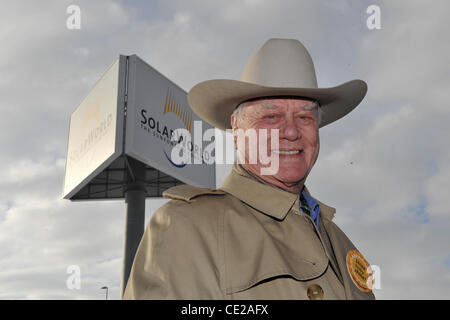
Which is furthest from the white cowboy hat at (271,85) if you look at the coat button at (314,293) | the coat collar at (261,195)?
the coat button at (314,293)

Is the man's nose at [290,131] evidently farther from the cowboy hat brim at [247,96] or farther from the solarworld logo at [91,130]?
the solarworld logo at [91,130]

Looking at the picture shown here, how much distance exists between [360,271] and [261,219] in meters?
0.89

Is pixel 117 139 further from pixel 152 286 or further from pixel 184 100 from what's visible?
pixel 152 286

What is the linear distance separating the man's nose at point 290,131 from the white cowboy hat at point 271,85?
0.78ft

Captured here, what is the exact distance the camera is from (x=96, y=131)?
2275 centimetres

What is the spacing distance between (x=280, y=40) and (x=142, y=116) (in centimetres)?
1920

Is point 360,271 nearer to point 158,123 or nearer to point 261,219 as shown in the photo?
point 261,219

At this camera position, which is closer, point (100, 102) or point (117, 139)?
point (117, 139)

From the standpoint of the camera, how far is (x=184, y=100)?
25.9m

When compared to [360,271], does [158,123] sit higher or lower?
higher

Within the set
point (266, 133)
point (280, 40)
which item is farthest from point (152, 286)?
point (280, 40)

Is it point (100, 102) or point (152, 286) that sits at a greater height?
point (100, 102)

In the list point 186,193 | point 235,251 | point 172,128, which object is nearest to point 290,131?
point 186,193
